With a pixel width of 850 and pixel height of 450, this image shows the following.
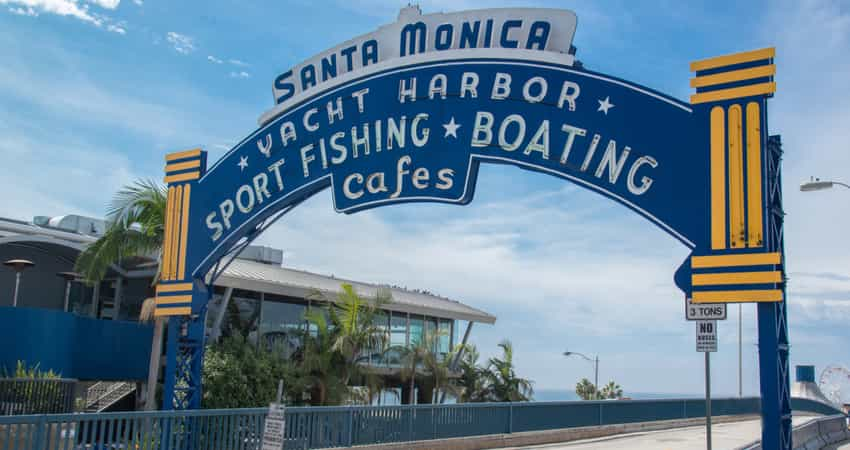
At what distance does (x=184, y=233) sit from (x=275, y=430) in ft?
34.3

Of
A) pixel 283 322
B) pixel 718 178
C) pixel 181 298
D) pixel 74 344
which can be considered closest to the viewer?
pixel 718 178

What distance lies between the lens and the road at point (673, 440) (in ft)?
73.3

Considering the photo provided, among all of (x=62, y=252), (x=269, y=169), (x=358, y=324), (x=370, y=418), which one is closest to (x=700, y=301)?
(x=370, y=418)

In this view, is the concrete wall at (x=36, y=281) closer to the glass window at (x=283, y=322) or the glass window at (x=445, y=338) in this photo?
the glass window at (x=283, y=322)

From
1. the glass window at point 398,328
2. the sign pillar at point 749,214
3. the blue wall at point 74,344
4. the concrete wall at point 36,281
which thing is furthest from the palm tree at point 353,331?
the sign pillar at point 749,214

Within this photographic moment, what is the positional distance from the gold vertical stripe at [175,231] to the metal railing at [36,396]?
14.5 feet

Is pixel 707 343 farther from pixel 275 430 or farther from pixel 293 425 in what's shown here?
pixel 293 425

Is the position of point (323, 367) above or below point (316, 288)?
below

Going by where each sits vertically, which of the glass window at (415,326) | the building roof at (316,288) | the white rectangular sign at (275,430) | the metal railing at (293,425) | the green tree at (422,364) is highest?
the building roof at (316,288)

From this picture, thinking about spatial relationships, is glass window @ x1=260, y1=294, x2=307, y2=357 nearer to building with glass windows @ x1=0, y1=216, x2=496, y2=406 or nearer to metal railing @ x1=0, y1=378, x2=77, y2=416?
building with glass windows @ x1=0, y1=216, x2=496, y2=406

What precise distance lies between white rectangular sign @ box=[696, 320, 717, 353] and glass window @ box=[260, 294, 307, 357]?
1599 cm

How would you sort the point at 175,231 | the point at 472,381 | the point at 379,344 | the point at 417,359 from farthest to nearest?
the point at 472,381
the point at 417,359
the point at 379,344
the point at 175,231

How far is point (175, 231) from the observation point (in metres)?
20.7

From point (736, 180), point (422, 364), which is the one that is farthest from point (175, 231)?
point (736, 180)
